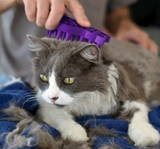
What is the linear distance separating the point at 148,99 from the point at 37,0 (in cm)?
76

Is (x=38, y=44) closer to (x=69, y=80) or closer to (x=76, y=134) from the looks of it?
A: (x=69, y=80)

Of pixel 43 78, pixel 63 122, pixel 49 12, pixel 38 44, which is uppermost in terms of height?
pixel 49 12

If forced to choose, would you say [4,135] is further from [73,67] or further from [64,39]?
[64,39]

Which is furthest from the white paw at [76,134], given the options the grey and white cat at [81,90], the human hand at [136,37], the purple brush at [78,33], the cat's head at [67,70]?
the human hand at [136,37]

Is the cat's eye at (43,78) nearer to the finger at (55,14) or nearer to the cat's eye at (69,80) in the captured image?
the cat's eye at (69,80)

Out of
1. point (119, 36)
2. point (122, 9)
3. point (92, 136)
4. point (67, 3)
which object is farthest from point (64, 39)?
point (122, 9)

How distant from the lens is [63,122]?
903 millimetres

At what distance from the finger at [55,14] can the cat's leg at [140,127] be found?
0.47m

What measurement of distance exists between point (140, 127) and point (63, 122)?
11.7 inches

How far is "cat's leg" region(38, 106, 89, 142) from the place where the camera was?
0.82m

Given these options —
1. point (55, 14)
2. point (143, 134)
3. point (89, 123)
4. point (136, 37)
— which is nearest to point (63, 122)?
point (89, 123)

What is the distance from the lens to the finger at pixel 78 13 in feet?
2.97

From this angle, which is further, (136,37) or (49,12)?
(136,37)

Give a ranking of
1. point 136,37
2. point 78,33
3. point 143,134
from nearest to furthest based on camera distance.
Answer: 1. point 143,134
2. point 78,33
3. point 136,37
